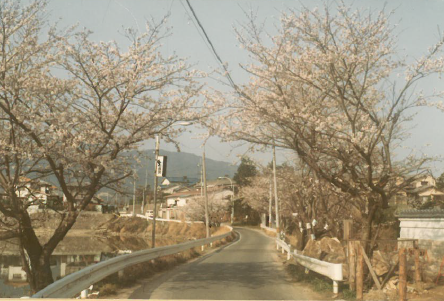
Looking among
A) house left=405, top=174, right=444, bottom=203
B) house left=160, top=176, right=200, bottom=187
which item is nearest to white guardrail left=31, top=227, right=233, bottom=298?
house left=405, top=174, right=444, bottom=203

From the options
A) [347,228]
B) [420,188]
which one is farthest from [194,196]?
[347,228]

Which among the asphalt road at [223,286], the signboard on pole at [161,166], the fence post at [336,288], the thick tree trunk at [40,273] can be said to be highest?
the signboard on pole at [161,166]

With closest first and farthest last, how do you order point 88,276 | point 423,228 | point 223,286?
point 88,276
point 223,286
point 423,228

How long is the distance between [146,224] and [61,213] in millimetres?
60516

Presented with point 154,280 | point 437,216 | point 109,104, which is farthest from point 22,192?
point 437,216

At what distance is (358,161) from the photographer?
1257 cm

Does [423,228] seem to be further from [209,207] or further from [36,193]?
[209,207]

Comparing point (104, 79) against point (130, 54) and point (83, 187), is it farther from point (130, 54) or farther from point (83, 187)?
point (83, 187)

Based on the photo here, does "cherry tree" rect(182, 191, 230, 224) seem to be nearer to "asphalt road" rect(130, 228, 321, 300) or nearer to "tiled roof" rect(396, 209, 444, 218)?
"tiled roof" rect(396, 209, 444, 218)

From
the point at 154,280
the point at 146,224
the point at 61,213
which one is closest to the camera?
the point at 61,213

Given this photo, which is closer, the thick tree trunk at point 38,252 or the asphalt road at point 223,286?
the asphalt road at point 223,286

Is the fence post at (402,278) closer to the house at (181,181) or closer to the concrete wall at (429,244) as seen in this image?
the concrete wall at (429,244)

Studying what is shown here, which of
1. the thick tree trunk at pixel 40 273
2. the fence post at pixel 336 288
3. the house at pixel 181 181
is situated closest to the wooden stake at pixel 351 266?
the fence post at pixel 336 288

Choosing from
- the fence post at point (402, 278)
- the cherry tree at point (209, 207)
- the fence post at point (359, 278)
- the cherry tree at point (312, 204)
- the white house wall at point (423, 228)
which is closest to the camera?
the fence post at point (402, 278)
